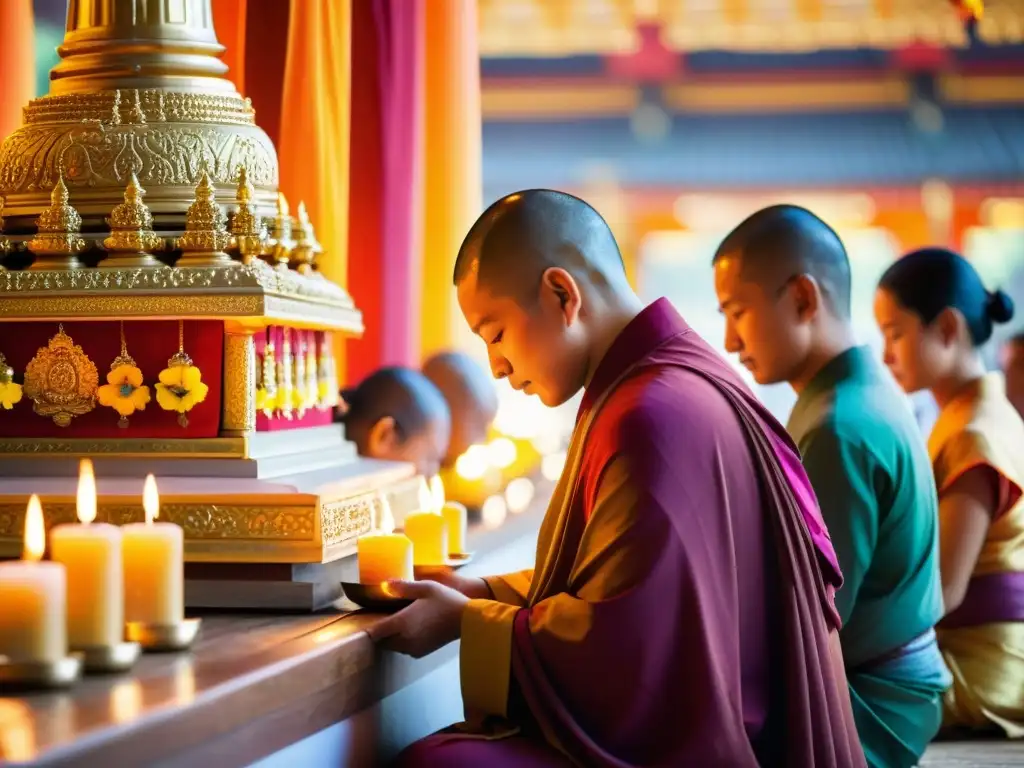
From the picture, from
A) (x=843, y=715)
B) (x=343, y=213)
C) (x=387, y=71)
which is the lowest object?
(x=843, y=715)

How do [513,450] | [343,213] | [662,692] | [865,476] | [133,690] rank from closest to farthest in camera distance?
[133,690]
[662,692]
[865,476]
[343,213]
[513,450]

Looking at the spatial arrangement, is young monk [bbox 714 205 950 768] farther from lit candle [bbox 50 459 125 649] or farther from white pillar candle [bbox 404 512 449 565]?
lit candle [bbox 50 459 125 649]

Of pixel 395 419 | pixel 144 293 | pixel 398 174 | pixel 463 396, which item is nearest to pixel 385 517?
pixel 144 293

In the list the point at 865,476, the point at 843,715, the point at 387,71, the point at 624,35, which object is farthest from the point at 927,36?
the point at 843,715

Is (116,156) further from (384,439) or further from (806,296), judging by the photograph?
(806,296)

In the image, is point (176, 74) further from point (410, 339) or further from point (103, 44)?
point (410, 339)

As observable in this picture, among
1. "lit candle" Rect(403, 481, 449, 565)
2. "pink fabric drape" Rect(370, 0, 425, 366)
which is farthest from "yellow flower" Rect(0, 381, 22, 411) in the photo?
"pink fabric drape" Rect(370, 0, 425, 366)

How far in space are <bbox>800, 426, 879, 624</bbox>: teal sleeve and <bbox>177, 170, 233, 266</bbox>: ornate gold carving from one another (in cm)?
112

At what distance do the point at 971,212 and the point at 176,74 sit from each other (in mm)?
9278

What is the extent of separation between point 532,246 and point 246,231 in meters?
0.73

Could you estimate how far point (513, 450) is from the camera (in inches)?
191

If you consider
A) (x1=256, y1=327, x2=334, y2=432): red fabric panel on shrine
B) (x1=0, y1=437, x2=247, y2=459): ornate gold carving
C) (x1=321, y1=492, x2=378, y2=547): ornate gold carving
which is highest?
(x1=256, y1=327, x2=334, y2=432): red fabric panel on shrine

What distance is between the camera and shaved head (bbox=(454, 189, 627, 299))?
87.0 inches

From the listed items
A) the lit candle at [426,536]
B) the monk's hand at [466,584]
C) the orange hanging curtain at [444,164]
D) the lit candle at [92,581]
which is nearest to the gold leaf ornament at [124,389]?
the lit candle at [426,536]
